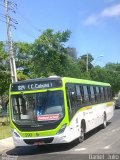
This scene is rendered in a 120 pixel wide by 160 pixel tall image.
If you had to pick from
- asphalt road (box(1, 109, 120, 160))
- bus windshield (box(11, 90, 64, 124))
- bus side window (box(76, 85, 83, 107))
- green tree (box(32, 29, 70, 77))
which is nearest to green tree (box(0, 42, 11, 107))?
green tree (box(32, 29, 70, 77))

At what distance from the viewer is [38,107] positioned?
16.7m

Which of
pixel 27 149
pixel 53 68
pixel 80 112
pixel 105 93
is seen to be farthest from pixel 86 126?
pixel 53 68

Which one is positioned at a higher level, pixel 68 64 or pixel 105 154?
pixel 68 64

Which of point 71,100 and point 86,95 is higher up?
point 86,95

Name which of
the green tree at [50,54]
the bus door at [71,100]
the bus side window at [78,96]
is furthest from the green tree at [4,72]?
the bus door at [71,100]

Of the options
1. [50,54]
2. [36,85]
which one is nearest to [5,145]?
[36,85]

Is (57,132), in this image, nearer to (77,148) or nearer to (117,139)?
(77,148)

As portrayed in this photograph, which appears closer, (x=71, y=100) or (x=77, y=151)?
(x=77, y=151)

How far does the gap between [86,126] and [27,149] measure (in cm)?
299

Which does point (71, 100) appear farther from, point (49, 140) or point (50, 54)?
point (50, 54)

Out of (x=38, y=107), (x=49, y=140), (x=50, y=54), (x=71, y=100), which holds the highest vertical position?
(x=50, y=54)

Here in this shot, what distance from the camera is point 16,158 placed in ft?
50.1

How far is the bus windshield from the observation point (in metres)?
16.5

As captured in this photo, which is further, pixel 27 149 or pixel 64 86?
pixel 27 149
